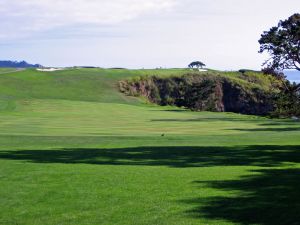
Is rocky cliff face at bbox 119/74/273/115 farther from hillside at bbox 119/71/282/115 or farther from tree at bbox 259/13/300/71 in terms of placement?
tree at bbox 259/13/300/71

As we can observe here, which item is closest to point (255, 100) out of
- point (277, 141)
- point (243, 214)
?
point (277, 141)

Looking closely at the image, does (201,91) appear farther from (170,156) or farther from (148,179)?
(148,179)

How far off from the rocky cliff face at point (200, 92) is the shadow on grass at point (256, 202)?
98066 millimetres

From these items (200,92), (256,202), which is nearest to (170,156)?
(256,202)

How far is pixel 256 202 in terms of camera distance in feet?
48.5

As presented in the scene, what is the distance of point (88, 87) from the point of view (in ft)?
422

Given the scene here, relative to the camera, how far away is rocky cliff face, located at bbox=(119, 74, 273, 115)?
394 feet

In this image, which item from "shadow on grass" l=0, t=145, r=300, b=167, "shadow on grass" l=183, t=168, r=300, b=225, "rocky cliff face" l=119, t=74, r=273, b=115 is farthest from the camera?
"rocky cliff face" l=119, t=74, r=273, b=115

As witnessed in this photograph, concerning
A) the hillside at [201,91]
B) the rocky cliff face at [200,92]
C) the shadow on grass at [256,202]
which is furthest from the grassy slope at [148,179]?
the hillside at [201,91]

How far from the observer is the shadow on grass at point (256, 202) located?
13047 mm

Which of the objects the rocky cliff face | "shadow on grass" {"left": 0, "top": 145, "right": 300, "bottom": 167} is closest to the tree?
"shadow on grass" {"left": 0, "top": 145, "right": 300, "bottom": 167}

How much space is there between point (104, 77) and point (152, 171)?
11994 centimetres

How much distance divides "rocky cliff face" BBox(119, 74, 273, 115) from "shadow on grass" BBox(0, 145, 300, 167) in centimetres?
8426

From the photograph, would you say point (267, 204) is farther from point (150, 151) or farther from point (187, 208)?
point (150, 151)
